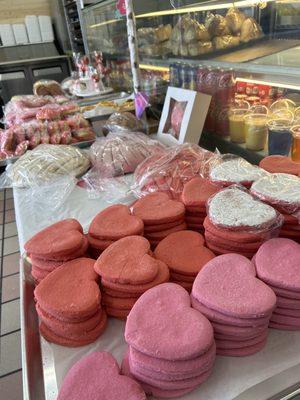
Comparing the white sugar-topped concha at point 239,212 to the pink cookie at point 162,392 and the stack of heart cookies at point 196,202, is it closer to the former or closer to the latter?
the stack of heart cookies at point 196,202

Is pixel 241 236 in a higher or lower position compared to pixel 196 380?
higher

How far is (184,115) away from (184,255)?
3.24 feet

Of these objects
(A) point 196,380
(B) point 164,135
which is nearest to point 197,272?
(A) point 196,380

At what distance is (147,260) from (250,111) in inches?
41.7

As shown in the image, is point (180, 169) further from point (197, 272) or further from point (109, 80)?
point (109, 80)

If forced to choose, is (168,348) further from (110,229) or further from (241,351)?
Result: (110,229)

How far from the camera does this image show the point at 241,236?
73 cm

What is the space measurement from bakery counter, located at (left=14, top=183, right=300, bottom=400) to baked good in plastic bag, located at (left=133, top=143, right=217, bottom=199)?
0.56 metres

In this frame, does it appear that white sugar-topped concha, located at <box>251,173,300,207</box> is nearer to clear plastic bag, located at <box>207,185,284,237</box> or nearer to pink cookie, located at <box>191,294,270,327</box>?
clear plastic bag, located at <box>207,185,284,237</box>

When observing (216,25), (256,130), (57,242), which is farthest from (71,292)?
(216,25)

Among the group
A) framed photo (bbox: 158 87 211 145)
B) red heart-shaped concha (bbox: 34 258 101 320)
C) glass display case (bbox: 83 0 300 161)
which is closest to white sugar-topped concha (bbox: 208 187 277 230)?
red heart-shaped concha (bbox: 34 258 101 320)

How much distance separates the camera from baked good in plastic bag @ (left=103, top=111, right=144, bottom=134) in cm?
189

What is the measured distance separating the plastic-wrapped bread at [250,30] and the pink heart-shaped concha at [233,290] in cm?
120

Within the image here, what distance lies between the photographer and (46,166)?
1.50m
